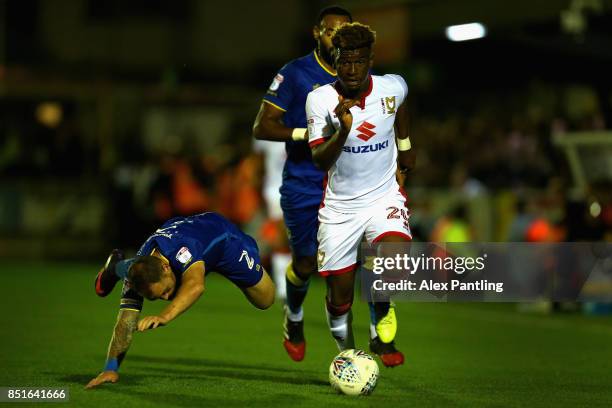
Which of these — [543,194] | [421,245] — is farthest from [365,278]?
[543,194]

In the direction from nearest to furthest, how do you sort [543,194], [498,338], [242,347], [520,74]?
[242,347], [498,338], [543,194], [520,74]

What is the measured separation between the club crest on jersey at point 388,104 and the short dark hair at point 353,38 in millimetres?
399

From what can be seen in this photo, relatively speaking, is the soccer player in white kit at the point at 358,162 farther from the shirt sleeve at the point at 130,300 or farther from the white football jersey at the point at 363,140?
the shirt sleeve at the point at 130,300

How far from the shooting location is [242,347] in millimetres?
11320

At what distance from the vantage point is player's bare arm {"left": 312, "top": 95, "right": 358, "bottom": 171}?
820 centimetres

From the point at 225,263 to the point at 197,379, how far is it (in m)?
0.87

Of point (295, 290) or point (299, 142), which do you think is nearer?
point (299, 142)

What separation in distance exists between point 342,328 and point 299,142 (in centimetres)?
141

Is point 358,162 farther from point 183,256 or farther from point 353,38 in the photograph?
point 183,256

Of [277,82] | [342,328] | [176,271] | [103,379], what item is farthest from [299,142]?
[103,379]

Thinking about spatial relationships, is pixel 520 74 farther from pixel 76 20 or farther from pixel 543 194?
pixel 76 20

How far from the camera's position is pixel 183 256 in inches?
336

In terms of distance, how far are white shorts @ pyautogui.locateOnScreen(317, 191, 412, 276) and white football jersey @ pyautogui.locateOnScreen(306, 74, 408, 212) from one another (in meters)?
0.06

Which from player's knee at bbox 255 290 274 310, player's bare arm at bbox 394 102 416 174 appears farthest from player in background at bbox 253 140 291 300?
player's bare arm at bbox 394 102 416 174
